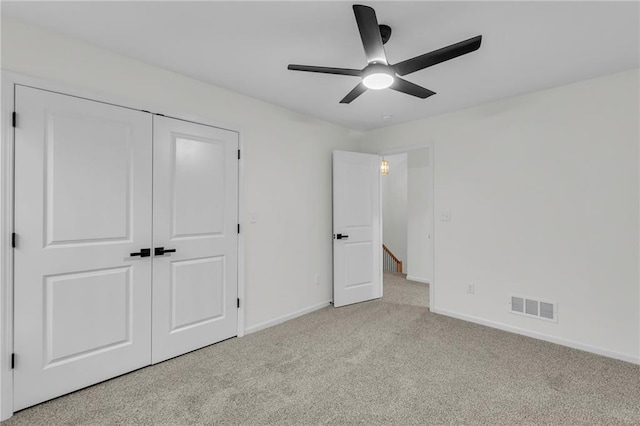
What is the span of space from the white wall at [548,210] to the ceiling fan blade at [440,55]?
1.85 m

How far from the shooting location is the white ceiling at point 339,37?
1.81 m

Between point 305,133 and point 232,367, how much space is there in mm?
2611

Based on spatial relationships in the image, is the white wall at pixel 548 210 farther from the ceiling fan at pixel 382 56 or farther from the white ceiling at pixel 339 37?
the ceiling fan at pixel 382 56

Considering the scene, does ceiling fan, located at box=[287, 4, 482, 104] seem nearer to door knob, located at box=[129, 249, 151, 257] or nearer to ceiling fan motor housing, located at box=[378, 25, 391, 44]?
ceiling fan motor housing, located at box=[378, 25, 391, 44]

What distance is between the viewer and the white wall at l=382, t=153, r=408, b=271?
677cm

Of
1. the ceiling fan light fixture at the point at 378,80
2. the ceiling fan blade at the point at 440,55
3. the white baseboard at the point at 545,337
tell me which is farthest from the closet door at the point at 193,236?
the white baseboard at the point at 545,337

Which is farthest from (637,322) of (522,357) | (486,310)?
(486,310)

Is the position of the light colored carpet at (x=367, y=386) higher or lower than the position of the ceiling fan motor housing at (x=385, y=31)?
lower

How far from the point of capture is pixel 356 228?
13.8ft

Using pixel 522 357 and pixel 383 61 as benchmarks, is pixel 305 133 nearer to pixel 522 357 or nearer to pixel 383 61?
pixel 383 61

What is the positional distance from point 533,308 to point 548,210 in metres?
0.98

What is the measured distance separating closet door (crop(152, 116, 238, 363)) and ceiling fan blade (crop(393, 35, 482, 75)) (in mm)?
1786

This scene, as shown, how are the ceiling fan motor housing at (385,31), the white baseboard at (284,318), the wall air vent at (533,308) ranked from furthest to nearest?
the white baseboard at (284,318), the wall air vent at (533,308), the ceiling fan motor housing at (385,31)

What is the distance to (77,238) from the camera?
2.16m
